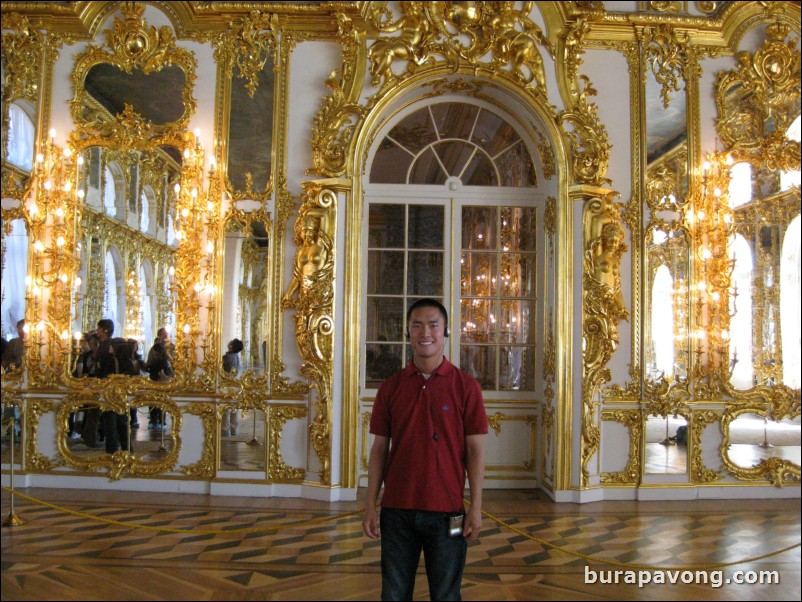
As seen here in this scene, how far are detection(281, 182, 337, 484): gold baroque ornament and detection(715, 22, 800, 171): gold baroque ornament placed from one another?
3692 mm

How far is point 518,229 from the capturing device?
6.77m

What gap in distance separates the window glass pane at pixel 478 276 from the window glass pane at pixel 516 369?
0.56 m

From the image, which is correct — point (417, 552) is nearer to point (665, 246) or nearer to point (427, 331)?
point (427, 331)

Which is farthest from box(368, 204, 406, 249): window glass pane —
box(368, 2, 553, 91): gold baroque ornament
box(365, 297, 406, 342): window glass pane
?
box(368, 2, 553, 91): gold baroque ornament

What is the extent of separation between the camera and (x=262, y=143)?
6.33 m

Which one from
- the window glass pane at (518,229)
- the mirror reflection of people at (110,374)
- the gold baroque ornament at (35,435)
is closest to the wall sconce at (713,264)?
the window glass pane at (518,229)

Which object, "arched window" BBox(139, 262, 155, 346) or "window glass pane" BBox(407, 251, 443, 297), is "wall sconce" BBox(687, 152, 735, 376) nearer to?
"window glass pane" BBox(407, 251, 443, 297)

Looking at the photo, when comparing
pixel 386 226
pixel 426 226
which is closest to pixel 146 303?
pixel 386 226

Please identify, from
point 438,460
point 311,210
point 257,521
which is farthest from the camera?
point 311,210

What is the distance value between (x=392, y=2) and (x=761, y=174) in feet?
12.0

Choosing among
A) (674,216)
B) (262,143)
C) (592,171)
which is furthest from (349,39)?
(674,216)

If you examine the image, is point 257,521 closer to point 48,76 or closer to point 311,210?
point 311,210

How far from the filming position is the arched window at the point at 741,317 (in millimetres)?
6359

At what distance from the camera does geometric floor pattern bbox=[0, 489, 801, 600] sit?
388 centimetres
